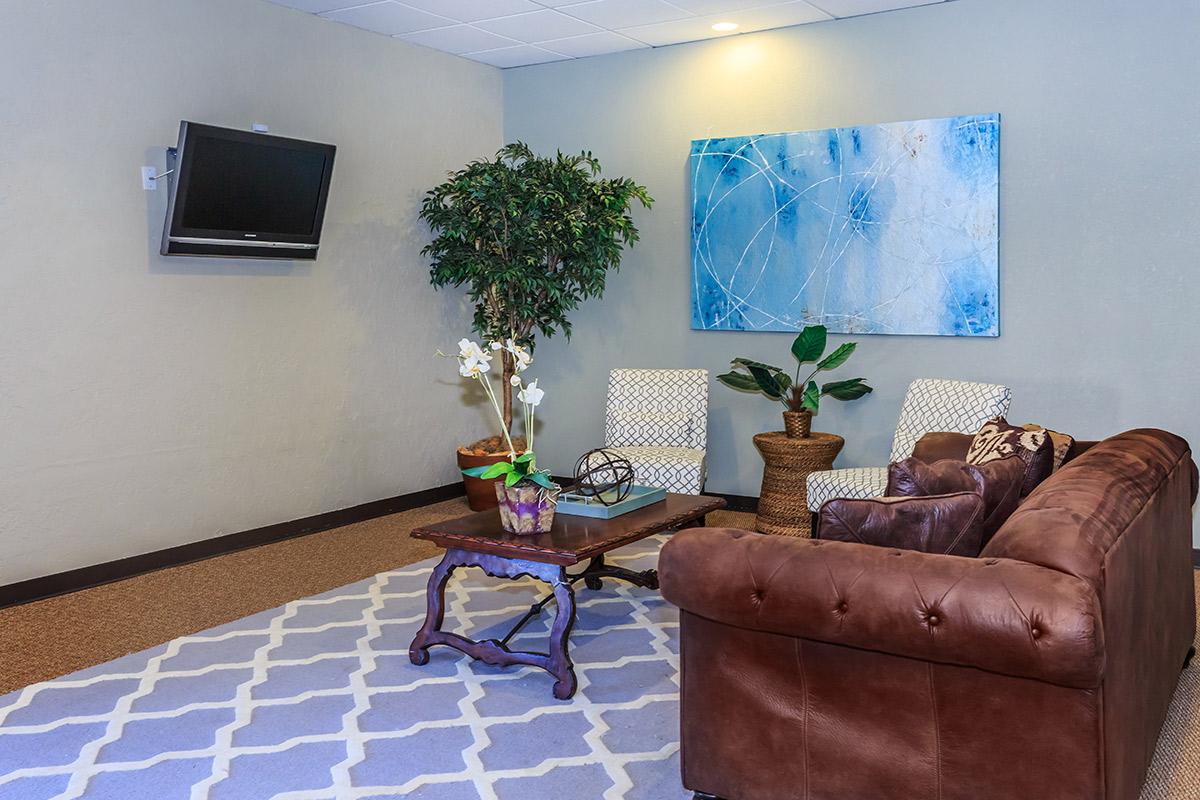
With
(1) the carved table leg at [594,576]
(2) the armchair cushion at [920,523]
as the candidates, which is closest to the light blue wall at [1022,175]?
(1) the carved table leg at [594,576]

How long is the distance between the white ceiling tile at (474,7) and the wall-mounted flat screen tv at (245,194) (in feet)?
2.91

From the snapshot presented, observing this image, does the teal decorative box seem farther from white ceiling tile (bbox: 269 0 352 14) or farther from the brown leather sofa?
white ceiling tile (bbox: 269 0 352 14)

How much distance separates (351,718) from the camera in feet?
11.1

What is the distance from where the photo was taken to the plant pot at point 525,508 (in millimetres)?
3779

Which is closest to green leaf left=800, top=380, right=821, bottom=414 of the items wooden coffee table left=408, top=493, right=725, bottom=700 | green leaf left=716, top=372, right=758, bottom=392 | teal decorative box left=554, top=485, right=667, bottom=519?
green leaf left=716, top=372, right=758, bottom=392

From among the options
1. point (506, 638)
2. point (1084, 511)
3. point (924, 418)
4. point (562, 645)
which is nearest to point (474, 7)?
point (924, 418)

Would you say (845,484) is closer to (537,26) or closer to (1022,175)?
(1022,175)

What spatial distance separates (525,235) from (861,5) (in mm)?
2148

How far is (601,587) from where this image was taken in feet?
15.8

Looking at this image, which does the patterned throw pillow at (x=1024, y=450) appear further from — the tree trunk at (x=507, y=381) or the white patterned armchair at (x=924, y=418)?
the tree trunk at (x=507, y=381)

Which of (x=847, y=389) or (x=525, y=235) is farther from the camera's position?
(x=525, y=235)

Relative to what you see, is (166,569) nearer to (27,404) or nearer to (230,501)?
(230,501)

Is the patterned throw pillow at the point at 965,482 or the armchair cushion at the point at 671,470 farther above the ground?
the patterned throw pillow at the point at 965,482

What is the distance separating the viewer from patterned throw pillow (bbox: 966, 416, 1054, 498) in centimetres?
321
